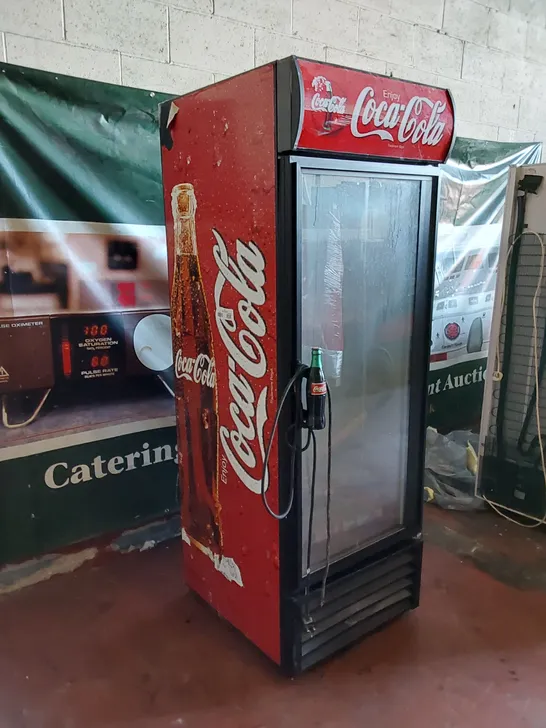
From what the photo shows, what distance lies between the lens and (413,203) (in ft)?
5.99

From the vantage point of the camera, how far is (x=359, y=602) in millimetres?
1948

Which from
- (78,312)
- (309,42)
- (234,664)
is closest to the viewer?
(234,664)

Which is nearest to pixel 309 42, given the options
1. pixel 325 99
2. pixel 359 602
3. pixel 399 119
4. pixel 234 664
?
pixel 399 119

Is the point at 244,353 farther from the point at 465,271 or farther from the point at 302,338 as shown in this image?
the point at 465,271

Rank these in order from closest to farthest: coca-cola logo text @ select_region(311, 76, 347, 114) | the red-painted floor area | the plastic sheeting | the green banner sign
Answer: coca-cola logo text @ select_region(311, 76, 347, 114)
the red-painted floor area
the green banner sign
the plastic sheeting

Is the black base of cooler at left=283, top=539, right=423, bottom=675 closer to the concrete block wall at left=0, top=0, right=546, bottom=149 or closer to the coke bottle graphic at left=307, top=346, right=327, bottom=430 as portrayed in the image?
the coke bottle graphic at left=307, top=346, right=327, bottom=430

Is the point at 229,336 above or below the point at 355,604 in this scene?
above

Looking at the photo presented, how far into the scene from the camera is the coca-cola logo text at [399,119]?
58.7 inches

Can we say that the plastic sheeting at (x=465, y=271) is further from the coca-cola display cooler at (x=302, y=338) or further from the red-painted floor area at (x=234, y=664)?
the coca-cola display cooler at (x=302, y=338)

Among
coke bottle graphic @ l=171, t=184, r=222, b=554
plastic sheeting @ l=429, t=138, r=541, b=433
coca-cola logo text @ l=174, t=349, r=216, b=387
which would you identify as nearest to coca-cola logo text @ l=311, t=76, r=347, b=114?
coke bottle graphic @ l=171, t=184, r=222, b=554

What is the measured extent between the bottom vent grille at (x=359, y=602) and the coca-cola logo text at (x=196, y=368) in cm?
74

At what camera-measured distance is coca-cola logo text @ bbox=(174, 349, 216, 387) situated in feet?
6.06

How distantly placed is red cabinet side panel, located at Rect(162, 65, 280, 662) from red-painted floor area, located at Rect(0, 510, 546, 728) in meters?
0.14

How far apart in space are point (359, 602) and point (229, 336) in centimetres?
100
